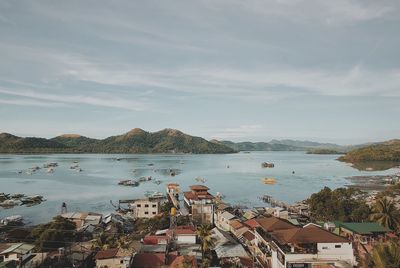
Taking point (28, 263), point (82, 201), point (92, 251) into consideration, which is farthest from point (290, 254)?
Result: point (82, 201)

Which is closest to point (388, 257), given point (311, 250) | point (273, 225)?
point (311, 250)

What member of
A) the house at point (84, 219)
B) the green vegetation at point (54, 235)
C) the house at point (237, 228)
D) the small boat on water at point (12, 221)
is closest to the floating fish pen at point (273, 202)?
the house at point (237, 228)

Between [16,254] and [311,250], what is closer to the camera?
[311,250]

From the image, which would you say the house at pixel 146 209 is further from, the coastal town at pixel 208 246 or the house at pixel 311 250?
the house at pixel 311 250

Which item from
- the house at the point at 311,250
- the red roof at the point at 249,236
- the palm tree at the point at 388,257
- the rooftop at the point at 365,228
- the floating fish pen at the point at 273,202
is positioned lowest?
the floating fish pen at the point at 273,202

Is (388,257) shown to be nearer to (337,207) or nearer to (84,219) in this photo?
(337,207)
